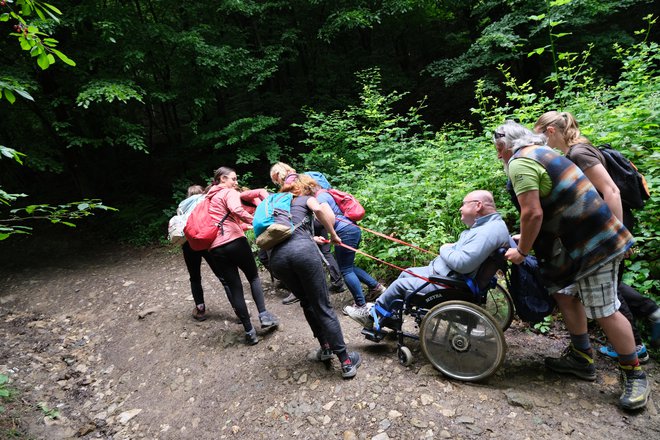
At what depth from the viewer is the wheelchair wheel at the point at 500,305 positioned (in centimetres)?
320

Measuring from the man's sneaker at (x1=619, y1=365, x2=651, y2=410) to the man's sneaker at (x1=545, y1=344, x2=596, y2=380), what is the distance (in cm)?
26

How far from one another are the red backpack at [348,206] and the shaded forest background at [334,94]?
34.2 inches

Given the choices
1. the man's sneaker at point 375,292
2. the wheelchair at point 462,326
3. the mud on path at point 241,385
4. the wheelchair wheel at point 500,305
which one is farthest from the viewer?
the man's sneaker at point 375,292

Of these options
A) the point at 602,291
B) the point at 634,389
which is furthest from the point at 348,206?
the point at 634,389

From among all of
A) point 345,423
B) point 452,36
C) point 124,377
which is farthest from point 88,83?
point 452,36

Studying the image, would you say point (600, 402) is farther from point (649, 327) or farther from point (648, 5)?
point (648, 5)

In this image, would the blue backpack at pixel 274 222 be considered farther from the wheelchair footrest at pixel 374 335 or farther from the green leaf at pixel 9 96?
the green leaf at pixel 9 96

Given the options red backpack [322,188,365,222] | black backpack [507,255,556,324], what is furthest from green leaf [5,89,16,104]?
black backpack [507,255,556,324]

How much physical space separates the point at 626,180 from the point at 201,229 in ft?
12.6

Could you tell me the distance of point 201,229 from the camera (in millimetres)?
3758

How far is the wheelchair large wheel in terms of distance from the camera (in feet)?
8.50

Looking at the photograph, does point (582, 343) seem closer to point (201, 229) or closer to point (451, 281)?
point (451, 281)

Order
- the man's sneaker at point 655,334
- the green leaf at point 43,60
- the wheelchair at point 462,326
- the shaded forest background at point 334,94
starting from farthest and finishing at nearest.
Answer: the shaded forest background at point 334,94, the man's sneaker at point 655,334, the wheelchair at point 462,326, the green leaf at point 43,60

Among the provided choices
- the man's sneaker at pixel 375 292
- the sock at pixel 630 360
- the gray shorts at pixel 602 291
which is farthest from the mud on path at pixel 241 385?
the gray shorts at pixel 602 291
